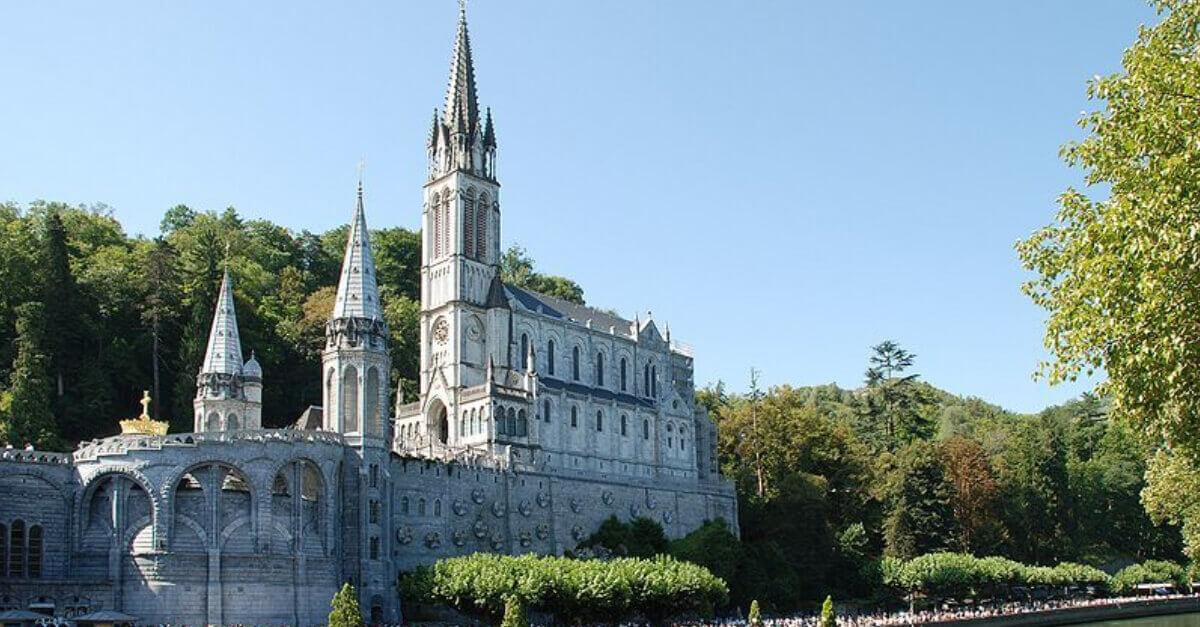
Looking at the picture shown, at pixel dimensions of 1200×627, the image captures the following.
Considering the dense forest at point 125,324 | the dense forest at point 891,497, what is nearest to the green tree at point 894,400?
the dense forest at point 891,497

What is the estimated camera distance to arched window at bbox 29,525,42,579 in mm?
47719

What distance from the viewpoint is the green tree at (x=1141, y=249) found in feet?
81.0

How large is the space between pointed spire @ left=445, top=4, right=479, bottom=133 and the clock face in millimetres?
12780

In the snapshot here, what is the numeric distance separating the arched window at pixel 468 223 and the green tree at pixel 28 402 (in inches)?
980

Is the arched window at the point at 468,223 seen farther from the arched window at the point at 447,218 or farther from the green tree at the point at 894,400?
the green tree at the point at 894,400

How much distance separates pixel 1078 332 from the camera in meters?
26.9

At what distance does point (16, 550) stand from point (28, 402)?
19.0m

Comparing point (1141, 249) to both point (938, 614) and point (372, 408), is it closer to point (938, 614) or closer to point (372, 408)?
point (372, 408)

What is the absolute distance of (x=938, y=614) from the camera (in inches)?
2901

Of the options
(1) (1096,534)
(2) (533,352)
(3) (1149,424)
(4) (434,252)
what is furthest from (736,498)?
(3) (1149,424)

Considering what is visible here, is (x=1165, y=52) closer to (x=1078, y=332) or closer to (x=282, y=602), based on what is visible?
(x=1078, y=332)

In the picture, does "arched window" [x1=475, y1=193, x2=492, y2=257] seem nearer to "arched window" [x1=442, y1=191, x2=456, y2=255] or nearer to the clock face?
"arched window" [x1=442, y1=191, x2=456, y2=255]

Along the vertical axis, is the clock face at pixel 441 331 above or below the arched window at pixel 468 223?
below

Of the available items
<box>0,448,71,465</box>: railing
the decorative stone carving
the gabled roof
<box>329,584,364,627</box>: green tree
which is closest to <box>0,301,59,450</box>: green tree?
<box>0,448,71,465</box>: railing
